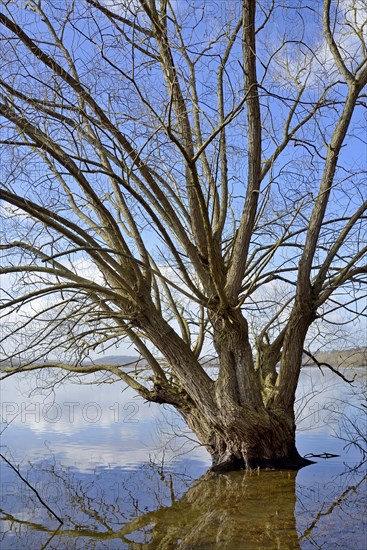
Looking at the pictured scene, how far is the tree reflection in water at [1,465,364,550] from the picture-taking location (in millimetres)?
4574

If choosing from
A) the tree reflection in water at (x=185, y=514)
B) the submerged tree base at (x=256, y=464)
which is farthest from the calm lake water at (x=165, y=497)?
the submerged tree base at (x=256, y=464)

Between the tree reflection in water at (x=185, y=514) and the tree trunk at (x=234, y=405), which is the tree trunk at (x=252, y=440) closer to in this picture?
the tree trunk at (x=234, y=405)

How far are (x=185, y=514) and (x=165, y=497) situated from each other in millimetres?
811

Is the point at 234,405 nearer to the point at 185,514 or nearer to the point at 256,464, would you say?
the point at 256,464

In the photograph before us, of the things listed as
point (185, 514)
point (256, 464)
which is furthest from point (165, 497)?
point (256, 464)

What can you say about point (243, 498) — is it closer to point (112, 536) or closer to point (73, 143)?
point (112, 536)

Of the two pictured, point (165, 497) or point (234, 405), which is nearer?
point (165, 497)

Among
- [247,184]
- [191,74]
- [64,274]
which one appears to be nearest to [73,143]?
[64,274]

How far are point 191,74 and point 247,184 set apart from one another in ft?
6.61

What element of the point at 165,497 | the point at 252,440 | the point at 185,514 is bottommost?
the point at 185,514

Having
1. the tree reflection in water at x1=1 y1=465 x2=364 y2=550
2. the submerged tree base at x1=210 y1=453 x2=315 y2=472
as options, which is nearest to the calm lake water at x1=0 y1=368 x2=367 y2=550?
the tree reflection in water at x1=1 y1=465 x2=364 y2=550

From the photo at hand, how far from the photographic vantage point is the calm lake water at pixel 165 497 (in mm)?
4641

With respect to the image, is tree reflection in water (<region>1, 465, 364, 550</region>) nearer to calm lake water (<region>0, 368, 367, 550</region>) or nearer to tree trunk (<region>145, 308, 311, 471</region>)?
calm lake water (<region>0, 368, 367, 550</region>)

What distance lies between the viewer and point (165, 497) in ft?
20.2
